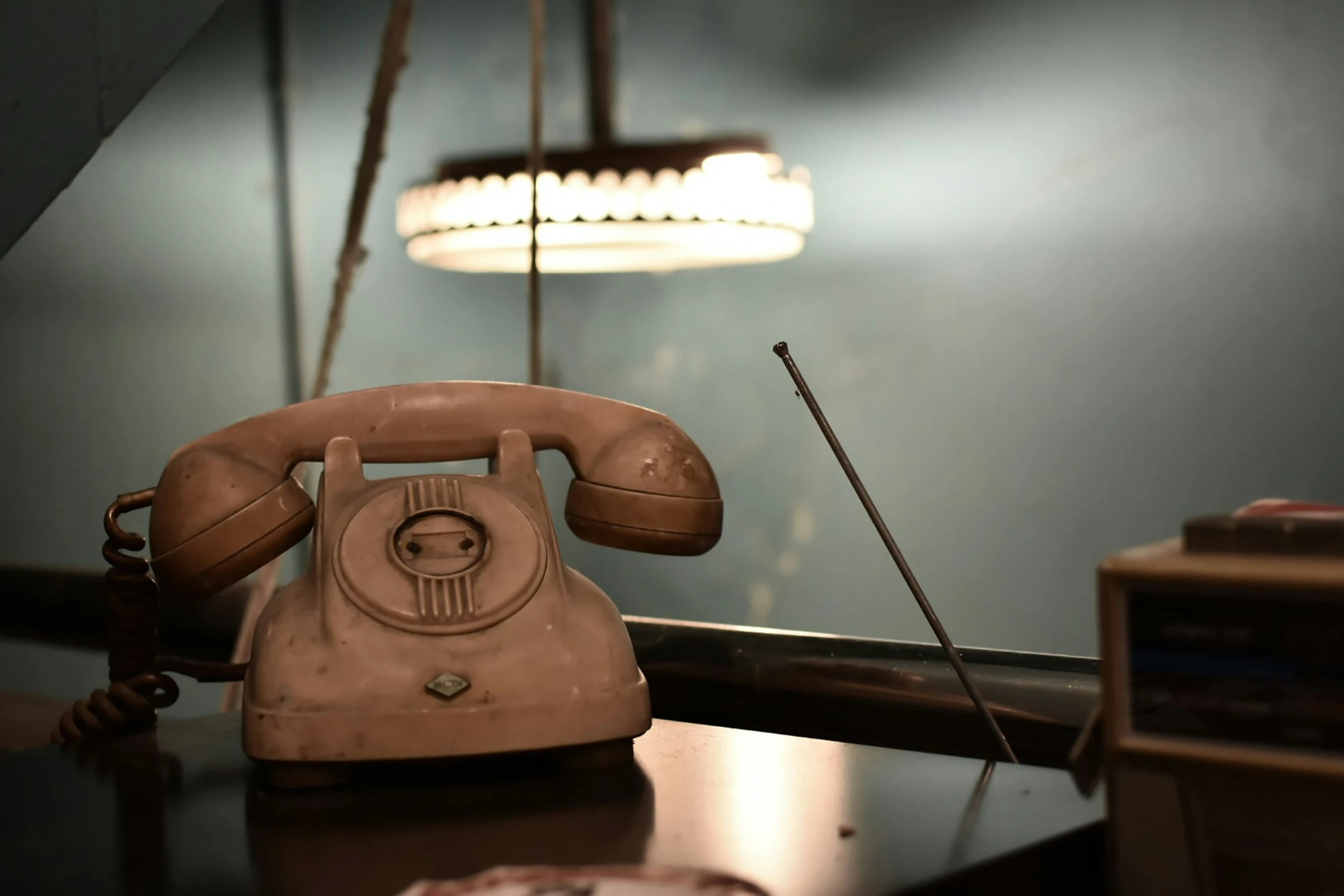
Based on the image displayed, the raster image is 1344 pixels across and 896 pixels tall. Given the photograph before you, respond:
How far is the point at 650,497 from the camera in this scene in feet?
2.73

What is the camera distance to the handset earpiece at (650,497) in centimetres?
83

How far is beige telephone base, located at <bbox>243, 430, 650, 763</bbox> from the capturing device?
68 cm

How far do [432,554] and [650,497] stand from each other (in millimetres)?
153

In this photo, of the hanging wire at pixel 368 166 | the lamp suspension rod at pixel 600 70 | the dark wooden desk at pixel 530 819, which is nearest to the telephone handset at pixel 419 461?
the dark wooden desk at pixel 530 819

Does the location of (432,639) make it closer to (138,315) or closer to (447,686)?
(447,686)

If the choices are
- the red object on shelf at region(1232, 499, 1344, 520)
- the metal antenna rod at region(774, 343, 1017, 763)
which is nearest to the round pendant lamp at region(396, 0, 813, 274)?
the metal antenna rod at region(774, 343, 1017, 763)

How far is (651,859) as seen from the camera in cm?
54

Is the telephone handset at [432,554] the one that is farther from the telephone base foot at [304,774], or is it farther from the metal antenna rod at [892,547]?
the metal antenna rod at [892,547]

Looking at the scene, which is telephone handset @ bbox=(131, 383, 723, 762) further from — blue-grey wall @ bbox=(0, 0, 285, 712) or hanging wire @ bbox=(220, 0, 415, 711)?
blue-grey wall @ bbox=(0, 0, 285, 712)

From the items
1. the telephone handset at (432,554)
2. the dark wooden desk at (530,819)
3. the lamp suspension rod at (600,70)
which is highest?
the lamp suspension rod at (600,70)

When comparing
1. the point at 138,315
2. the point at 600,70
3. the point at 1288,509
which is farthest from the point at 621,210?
the point at 1288,509

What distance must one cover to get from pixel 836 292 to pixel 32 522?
5.16 ft

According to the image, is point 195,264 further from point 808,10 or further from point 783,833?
point 783,833

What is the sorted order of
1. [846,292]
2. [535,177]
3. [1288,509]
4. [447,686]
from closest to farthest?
1. [1288,509]
2. [447,686]
3. [535,177]
4. [846,292]
